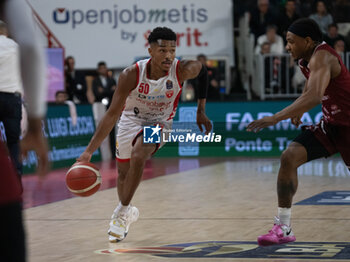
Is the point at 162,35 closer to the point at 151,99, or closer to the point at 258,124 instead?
the point at 151,99

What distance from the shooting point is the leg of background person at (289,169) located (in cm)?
607

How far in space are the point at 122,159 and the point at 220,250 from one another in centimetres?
140

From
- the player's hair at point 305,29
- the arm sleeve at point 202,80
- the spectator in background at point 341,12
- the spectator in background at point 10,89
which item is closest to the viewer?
the player's hair at point 305,29

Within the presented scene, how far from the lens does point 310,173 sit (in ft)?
41.0

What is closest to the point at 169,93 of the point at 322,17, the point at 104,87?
the point at 104,87

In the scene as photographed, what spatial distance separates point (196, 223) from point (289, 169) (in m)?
1.67

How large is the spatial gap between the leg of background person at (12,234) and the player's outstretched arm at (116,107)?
3.39 metres

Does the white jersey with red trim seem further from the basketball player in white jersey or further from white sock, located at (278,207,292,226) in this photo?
white sock, located at (278,207,292,226)

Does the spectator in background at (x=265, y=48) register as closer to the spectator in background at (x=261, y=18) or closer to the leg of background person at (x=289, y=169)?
the spectator in background at (x=261, y=18)

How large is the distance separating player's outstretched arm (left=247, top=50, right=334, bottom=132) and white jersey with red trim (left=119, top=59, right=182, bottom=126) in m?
1.42

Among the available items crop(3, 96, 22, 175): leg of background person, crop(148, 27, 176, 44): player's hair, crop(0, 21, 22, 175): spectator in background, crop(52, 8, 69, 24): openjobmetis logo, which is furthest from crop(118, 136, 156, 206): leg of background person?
crop(52, 8, 69, 24): openjobmetis logo

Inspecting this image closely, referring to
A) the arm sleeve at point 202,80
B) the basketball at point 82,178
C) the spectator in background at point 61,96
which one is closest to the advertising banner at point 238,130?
the spectator in background at point 61,96

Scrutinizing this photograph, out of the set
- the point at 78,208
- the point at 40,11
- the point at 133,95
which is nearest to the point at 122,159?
the point at 133,95

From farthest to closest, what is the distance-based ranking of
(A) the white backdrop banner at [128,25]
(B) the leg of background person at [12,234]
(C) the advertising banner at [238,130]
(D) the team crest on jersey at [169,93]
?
1. (A) the white backdrop banner at [128,25]
2. (C) the advertising banner at [238,130]
3. (D) the team crest on jersey at [169,93]
4. (B) the leg of background person at [12,234]
